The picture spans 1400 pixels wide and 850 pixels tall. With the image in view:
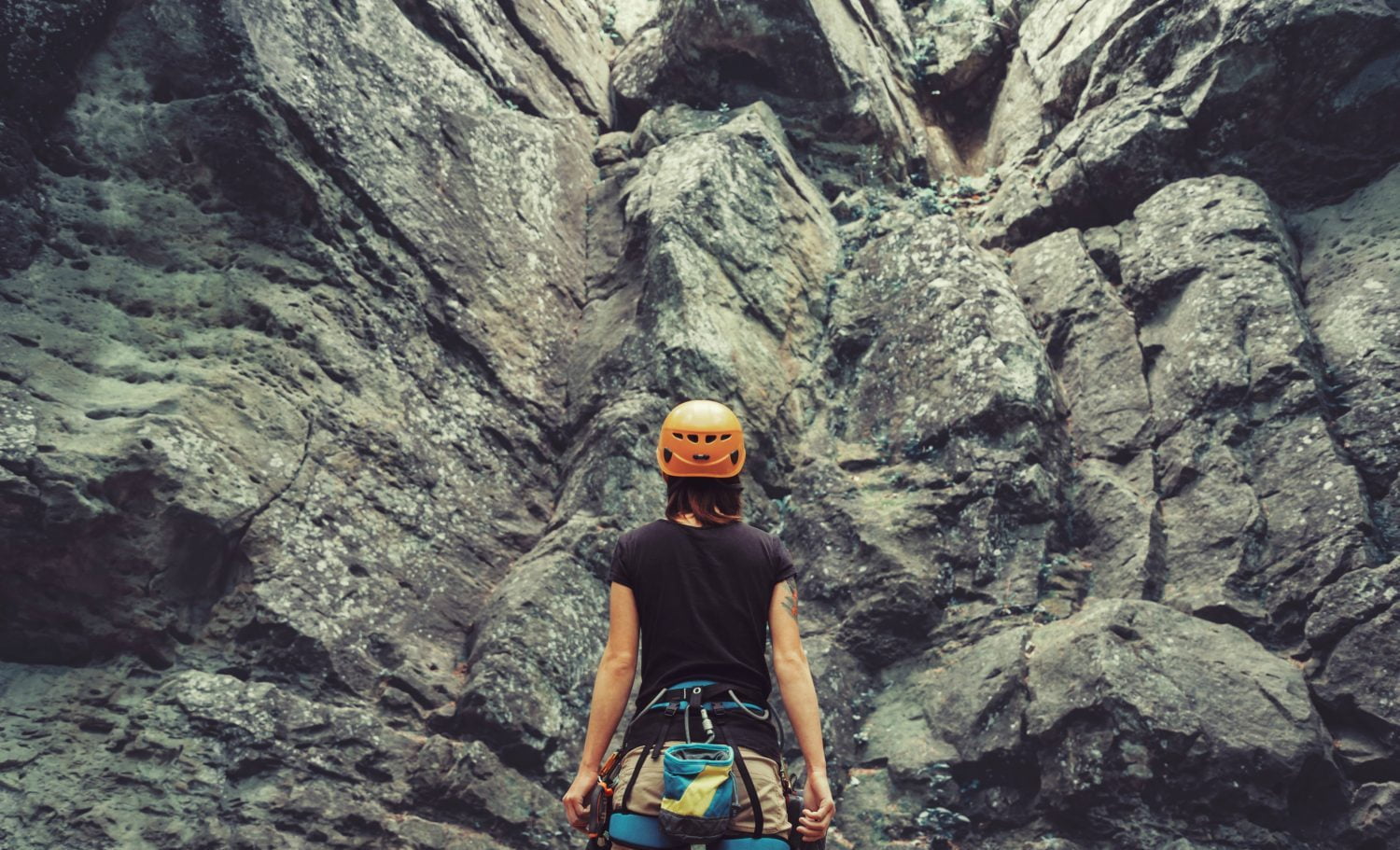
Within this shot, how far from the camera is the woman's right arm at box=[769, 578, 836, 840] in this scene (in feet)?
11.2

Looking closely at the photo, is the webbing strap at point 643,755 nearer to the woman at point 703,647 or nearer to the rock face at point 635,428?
the woman at point 703,647

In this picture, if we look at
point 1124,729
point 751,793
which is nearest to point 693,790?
point 751,793

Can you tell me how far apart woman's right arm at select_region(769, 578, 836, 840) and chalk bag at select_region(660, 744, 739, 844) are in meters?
0.38

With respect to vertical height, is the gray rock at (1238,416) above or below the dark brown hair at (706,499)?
above

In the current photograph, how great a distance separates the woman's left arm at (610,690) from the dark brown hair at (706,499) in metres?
0.41

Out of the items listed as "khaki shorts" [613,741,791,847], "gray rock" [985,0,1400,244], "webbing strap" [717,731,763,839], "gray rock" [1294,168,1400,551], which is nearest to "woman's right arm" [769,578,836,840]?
"khaki shorts" [613,741,791,847]

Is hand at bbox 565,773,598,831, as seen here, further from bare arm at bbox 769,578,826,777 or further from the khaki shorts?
bare arm at bbox 769,578,826,777

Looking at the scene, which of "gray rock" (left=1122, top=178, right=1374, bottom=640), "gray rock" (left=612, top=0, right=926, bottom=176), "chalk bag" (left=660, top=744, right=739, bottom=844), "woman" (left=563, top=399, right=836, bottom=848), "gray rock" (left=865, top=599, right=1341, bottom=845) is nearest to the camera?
"chalk bag" (left=660, top=744, right=739, bottom=844)

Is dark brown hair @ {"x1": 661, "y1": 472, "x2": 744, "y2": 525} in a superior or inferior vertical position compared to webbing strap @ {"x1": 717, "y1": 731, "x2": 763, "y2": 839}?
superior

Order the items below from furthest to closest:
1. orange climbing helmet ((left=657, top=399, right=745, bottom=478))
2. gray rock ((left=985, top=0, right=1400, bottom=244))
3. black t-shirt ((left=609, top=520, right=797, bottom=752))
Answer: gray rock ((left=985, top=0, right=1400, bottom=244)), orange climbing helmet ((left=657, top=399, right=745, bottom=478)), black t-shirt ((left=609, top=520, right=797, bottom=752))

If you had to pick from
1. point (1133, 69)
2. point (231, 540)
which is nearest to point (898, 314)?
point (1133, 69)

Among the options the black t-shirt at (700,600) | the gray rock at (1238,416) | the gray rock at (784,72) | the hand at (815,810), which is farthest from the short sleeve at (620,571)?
the gray rock at (784,72)

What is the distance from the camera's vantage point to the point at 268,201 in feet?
28.1

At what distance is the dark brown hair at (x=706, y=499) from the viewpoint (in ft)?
12.4
